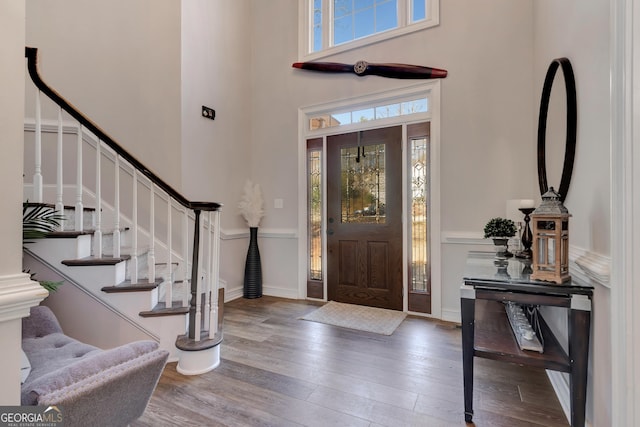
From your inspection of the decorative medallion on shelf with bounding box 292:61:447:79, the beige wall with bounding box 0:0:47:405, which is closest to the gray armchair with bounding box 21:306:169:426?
the beige wall with bounding box 0:0:47:405

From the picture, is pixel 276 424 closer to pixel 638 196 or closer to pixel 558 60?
pixel 638 196

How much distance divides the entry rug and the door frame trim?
0.26 m

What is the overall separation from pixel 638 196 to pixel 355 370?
171 cm

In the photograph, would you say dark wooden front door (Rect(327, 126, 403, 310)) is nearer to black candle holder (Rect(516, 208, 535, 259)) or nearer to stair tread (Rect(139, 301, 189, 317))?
black candle holder (Rect(516, 208, 535, 259))

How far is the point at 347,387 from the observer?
176 cm

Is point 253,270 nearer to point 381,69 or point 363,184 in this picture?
point 363,184

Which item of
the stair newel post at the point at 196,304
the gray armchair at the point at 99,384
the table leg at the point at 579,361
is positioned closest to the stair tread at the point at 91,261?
the stair newel post at the point at 196,304

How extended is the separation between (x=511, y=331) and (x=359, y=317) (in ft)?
4.94

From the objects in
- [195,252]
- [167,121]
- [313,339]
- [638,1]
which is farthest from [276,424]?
[167,121]

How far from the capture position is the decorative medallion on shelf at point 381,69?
2967 mm

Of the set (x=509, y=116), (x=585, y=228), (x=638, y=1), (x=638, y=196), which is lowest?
(x=585, y=228)

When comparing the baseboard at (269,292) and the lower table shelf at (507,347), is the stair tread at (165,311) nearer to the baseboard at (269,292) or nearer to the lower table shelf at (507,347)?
the baseboard at (269,292)

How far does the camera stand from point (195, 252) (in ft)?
6.58

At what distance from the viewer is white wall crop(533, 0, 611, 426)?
46.6 inches
